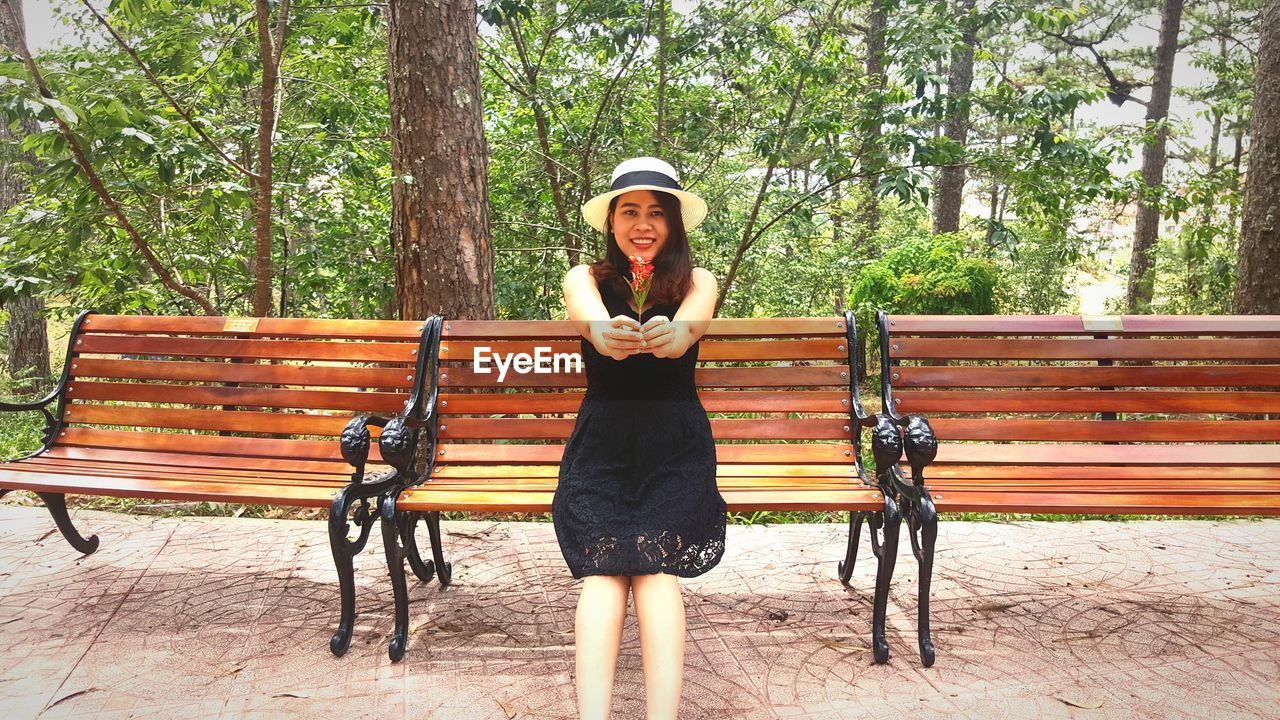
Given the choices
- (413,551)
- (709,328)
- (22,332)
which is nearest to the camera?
(413,551)

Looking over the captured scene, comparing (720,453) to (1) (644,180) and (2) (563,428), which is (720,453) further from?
(1) (644,180)

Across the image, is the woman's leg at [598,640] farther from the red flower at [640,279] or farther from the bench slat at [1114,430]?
the bench slat at [1114,430]

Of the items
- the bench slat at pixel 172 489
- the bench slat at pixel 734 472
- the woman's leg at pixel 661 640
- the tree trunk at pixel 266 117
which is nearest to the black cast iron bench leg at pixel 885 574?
the bench slat at pixel 734 472

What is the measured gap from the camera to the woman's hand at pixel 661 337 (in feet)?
7.42

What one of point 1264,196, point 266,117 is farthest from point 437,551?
point 1264,196

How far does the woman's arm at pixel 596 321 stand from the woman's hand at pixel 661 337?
1.1 inches

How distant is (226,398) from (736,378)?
2024 mm

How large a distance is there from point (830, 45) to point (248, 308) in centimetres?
506

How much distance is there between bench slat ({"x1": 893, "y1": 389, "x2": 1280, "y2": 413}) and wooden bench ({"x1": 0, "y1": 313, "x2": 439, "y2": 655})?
1947mm

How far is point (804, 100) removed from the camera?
6055mm

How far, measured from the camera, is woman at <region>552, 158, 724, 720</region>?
210 centimetres

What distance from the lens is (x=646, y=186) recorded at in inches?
95.2

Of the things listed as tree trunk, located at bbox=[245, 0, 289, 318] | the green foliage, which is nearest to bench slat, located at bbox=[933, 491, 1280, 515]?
tree trunk, located at bbox=[245, 0, 289, 318]

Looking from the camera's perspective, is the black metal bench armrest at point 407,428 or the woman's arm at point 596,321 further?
the black metal bench armrest at point 407,428
